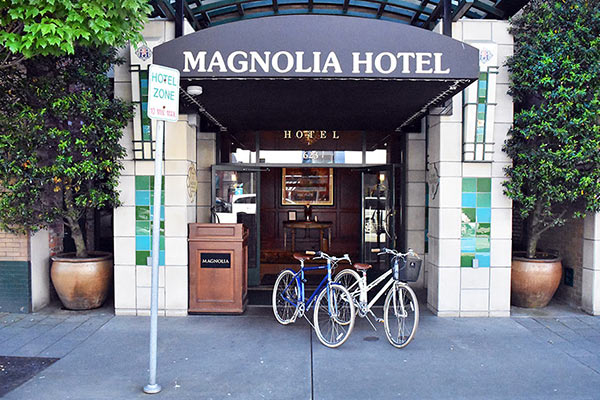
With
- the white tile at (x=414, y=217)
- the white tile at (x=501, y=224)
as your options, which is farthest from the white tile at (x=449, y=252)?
the white tile at (x=414, y=217)

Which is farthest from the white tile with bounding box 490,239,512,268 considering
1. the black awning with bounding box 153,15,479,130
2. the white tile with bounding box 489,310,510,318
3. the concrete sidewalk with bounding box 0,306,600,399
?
the black awning with bounding box 153,15,479,130

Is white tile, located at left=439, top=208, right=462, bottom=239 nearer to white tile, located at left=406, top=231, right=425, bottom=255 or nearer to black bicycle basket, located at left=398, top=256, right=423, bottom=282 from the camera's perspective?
black bicycle basket, located at left=398, top=256, right=423, bottom=282

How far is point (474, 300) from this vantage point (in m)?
6.27

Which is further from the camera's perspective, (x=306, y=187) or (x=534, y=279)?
(x=306, y=187)

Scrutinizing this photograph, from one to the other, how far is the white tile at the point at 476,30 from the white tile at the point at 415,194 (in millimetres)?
2615

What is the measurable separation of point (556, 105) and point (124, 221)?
584 cm

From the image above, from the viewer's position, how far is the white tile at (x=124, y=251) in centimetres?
631

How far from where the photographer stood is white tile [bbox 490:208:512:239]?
248 inches

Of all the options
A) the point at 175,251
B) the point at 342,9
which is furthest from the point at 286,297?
the point at 342,9

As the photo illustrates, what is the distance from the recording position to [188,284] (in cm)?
633

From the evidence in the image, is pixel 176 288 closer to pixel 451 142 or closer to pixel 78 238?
pixel 78 238

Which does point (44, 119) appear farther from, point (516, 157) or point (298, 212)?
point (298, 212)

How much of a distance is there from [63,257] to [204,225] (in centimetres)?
221

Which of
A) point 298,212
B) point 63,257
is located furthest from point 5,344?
point 298,212
